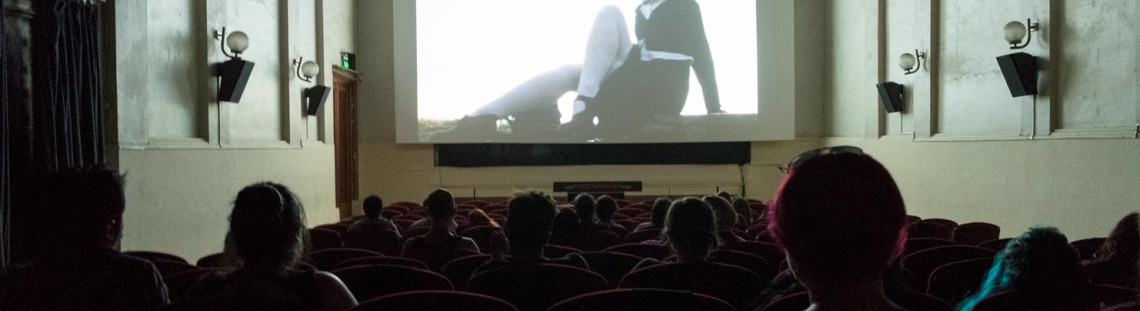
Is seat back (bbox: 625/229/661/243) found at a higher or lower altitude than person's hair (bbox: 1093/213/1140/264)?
lower

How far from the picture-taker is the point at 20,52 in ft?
15.1

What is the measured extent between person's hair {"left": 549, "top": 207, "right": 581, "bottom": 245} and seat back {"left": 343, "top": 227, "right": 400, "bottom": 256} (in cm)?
97

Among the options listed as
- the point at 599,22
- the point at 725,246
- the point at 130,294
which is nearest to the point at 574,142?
the point at 599,22

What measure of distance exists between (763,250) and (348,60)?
8.39 meters

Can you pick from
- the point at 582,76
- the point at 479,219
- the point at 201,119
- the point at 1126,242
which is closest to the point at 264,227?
the point at 1126,242

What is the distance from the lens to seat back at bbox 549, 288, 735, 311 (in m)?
1.99

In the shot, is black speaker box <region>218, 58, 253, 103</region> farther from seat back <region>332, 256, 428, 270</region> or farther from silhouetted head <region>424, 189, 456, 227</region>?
seat back <region>332, 256, 428, 270</region>

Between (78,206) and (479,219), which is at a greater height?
(78,206)

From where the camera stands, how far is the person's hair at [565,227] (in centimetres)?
448

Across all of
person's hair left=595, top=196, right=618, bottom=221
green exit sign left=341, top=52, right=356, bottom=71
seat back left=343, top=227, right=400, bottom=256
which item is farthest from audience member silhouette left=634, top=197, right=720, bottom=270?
green exit sign left=341, top=52, right=356, bottom=71

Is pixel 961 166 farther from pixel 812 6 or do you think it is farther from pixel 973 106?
pixel 812 6

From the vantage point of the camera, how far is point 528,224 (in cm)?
295

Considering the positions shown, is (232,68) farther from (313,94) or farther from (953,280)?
(953,280)

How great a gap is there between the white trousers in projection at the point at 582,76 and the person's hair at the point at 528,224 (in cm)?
837
